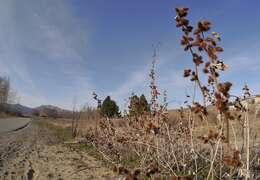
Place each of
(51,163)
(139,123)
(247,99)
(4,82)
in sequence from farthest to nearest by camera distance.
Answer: (4,82) → (51,163) → (139,123) → (247,99)

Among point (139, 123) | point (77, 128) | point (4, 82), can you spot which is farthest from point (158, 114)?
point (4, 82)

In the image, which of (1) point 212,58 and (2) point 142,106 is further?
(2) point 142,106

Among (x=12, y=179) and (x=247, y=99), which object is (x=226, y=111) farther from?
(x=12, y=179)

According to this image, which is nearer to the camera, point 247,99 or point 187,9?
point 187,9

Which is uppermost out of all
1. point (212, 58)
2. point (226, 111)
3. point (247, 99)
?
point (212, 58)

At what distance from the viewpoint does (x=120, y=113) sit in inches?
346

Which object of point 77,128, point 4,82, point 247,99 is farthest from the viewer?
point 4,82

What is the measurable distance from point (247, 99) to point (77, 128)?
2064 centimetres

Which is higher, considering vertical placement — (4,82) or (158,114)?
(4,82)

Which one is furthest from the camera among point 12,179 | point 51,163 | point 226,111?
point 51,163

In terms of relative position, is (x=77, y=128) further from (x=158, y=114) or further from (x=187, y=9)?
(x=187, y=9)

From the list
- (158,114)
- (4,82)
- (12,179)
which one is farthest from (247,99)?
(4,82)

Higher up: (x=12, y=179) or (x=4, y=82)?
(x=4, y=82)

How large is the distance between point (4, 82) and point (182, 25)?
111m
